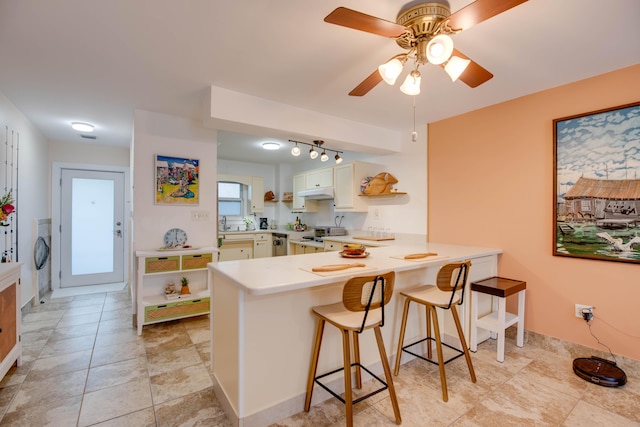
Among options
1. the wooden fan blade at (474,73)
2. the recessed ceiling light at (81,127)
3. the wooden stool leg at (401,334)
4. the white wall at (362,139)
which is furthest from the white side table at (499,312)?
the recessed ceiling light at (81,127)

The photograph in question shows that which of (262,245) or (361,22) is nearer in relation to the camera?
(361,22)

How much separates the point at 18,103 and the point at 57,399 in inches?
119

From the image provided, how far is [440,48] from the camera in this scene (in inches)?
55.9

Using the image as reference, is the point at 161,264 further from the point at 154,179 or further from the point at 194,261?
the point at 154,179

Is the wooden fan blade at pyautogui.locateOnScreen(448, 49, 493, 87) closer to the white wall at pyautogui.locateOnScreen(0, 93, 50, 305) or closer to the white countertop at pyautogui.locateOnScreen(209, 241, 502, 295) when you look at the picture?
the white countertop at pyautogui.locateOnScreen(209, 241, 502, 295)

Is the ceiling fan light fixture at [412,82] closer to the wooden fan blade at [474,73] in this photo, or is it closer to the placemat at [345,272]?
the wooden fan blade at [474,73]

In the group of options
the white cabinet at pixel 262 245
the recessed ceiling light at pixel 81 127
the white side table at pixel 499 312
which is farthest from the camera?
the white cabinet at pixel 262 245

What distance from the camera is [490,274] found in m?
2.94

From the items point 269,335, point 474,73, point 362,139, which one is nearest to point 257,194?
point 362,139

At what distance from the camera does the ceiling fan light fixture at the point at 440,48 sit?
55.2 inches

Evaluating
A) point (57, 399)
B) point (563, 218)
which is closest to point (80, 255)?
point (57, 399)

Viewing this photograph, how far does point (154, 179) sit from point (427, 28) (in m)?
2.94

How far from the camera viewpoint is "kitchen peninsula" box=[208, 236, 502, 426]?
162 centimetres

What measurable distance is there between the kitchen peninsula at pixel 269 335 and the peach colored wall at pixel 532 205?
53.9 inches
